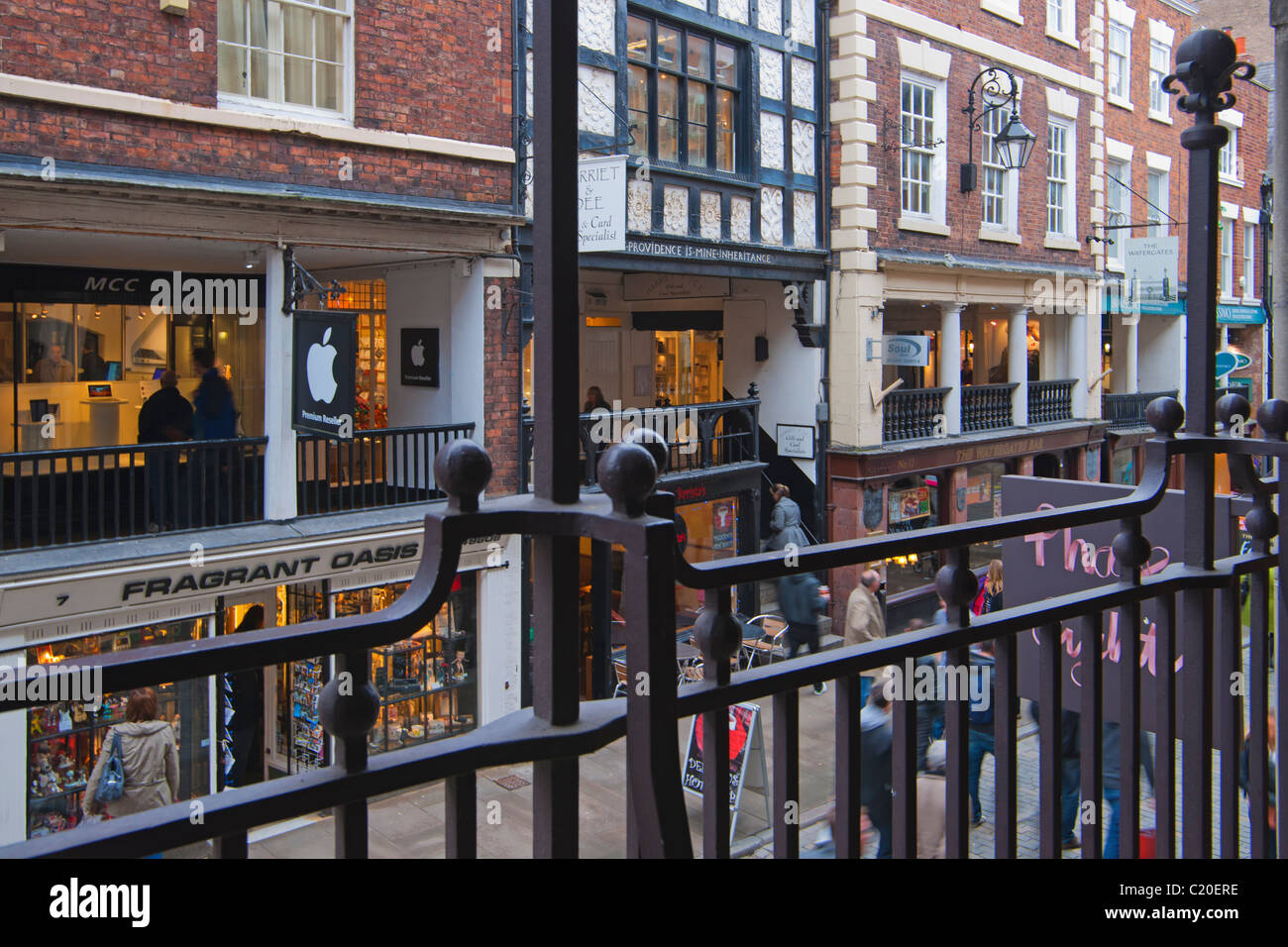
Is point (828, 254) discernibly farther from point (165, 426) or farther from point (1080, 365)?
point (165, 426)

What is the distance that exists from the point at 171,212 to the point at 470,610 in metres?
5.35

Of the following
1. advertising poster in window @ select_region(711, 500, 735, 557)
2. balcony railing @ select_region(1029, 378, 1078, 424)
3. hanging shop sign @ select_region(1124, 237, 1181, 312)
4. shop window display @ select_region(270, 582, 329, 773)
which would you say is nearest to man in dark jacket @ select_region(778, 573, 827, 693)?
advertising poster in window @ select_region(711, 500, 735, 557)

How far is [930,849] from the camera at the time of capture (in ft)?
21.8

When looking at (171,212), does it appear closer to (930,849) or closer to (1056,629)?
(930,849)

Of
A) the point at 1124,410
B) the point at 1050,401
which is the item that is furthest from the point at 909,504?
the point at 1124,410

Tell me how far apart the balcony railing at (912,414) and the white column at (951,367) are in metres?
0.13

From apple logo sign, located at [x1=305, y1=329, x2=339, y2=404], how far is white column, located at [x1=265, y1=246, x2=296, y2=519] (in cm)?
39

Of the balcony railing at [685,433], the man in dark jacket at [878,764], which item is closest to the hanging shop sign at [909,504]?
the balcony railing at [685,433]

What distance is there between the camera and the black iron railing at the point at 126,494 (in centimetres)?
1039

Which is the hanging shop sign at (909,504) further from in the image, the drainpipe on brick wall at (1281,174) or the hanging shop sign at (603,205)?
the drainpipe on brick wall at (1281,174)

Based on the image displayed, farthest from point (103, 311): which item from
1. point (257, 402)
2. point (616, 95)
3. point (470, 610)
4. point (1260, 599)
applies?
point (1260, 599)

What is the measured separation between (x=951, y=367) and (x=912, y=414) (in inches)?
57.4

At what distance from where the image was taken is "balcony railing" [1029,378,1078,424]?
22750mm

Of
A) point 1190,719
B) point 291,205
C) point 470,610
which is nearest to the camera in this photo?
point 1190,719
